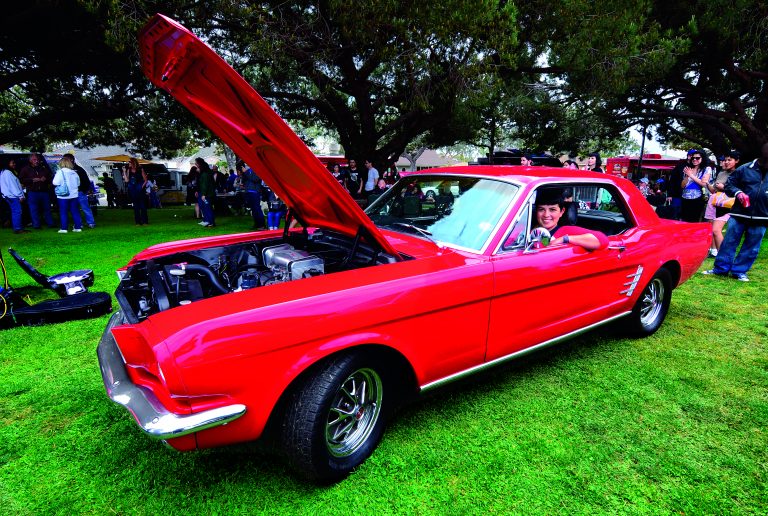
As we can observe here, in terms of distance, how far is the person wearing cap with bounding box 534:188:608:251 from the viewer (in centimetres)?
294

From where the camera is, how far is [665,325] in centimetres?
422

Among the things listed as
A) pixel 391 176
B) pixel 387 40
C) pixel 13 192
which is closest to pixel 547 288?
pixel 387 40

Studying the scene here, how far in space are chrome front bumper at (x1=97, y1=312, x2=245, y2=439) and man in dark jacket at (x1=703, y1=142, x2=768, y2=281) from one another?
6673 millimetres

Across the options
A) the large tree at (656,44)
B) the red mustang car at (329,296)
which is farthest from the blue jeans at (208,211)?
the large tree at (656,44)

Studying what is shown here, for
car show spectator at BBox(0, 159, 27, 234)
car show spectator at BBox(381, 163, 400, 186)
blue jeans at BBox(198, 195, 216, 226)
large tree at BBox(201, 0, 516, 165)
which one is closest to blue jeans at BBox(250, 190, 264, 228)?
blue jeans at BBox(198, 195, 216, 226)

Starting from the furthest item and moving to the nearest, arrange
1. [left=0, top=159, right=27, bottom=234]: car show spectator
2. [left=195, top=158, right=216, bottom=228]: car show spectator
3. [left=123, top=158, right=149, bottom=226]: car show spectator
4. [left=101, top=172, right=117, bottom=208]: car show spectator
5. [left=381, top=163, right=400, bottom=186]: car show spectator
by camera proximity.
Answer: [left=101, top=172, right=117, bottom=208]: car show spectator < [left=381, top=163, right=400, bottom=186]: car show spectator < [left=123, top=158, right=149, bottom=226]: car show spectator < [left=195, top=158, right=216, bottom=228]: car show spectator < [left=0, top=159, right=27, bottom=234]: car show spectator

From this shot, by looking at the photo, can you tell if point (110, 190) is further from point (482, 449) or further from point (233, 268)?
point (482, 449)

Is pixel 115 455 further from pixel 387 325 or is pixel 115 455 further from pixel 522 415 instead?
pixel 522 415

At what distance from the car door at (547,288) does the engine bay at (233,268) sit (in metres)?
0.73

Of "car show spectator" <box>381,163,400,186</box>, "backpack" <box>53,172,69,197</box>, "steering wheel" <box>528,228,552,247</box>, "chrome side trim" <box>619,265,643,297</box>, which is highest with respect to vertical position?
"car show spectator" <box>381,163,400,186</box>

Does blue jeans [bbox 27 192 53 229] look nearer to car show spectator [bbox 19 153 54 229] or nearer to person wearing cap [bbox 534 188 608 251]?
car show spectator [bbox 19 153 54 229]

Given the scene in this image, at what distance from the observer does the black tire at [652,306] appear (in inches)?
146

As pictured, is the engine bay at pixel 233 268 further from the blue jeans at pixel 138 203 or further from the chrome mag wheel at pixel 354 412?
the blue jeans at pixel 138 203

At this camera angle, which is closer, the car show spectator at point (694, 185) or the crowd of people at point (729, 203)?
the crowd of people at point (729, 203)
